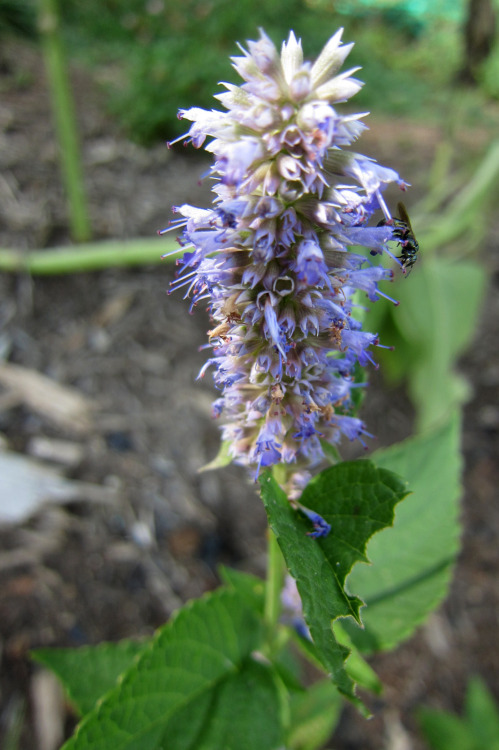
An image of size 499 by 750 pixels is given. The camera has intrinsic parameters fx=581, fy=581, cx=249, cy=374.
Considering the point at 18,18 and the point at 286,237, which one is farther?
the point at 18,18

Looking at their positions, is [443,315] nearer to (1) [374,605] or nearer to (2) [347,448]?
(2) [347,448]

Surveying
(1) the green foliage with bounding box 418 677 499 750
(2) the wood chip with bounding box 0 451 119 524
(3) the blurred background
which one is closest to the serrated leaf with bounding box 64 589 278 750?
(3) the blurred background

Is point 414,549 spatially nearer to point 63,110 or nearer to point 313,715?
point 313,715

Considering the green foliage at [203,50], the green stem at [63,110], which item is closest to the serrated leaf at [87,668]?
the green stem at [63,110]

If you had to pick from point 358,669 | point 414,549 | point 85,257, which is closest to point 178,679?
point 358,669

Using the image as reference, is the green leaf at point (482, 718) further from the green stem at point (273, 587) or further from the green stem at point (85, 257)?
the green stem at point (85, 257)
